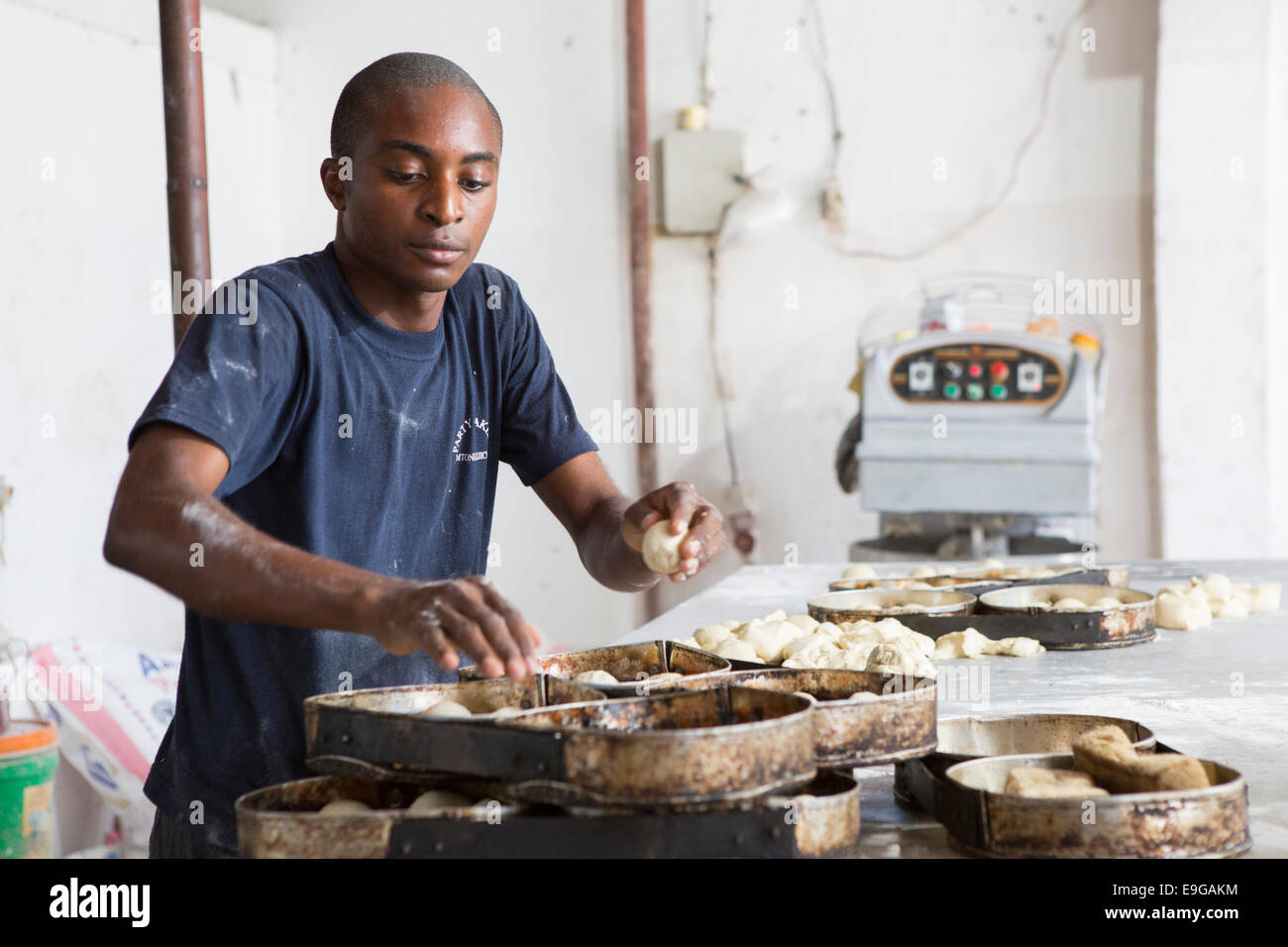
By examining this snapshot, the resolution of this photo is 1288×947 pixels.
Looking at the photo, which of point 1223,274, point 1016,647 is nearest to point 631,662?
point 1016,647

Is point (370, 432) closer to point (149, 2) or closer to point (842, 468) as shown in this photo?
point (842, 468)

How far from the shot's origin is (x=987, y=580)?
227cm

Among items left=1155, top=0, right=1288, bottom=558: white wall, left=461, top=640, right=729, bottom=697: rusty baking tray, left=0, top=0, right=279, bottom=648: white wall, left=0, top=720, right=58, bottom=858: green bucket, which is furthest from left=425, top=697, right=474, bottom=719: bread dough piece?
left=1155, top=0, right=1288, bottom=558: white wall

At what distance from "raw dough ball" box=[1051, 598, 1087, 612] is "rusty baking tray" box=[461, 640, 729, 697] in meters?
0.86

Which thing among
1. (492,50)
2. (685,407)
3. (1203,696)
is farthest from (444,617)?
(492,50)

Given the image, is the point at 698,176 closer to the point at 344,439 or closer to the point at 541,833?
the point at 344,439

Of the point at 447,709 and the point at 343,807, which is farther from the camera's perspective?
the point at 447,709

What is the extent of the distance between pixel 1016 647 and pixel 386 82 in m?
1.25

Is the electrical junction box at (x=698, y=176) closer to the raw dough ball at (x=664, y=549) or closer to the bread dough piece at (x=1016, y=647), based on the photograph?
the bread dough piece at (x=1016, y=647)

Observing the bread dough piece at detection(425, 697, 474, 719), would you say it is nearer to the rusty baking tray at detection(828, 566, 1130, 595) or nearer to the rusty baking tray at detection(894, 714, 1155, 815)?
the rusty baking tray at detection(894, 714, 1155, 815)

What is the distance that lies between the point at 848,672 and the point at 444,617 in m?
0.41

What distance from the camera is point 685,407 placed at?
4.92 metres

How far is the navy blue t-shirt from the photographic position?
136 centimetres

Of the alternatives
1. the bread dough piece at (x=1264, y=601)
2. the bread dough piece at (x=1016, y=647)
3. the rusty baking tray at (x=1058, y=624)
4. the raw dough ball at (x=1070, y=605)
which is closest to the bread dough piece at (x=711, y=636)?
the rusty baking tray at (x=1058, y=624)
